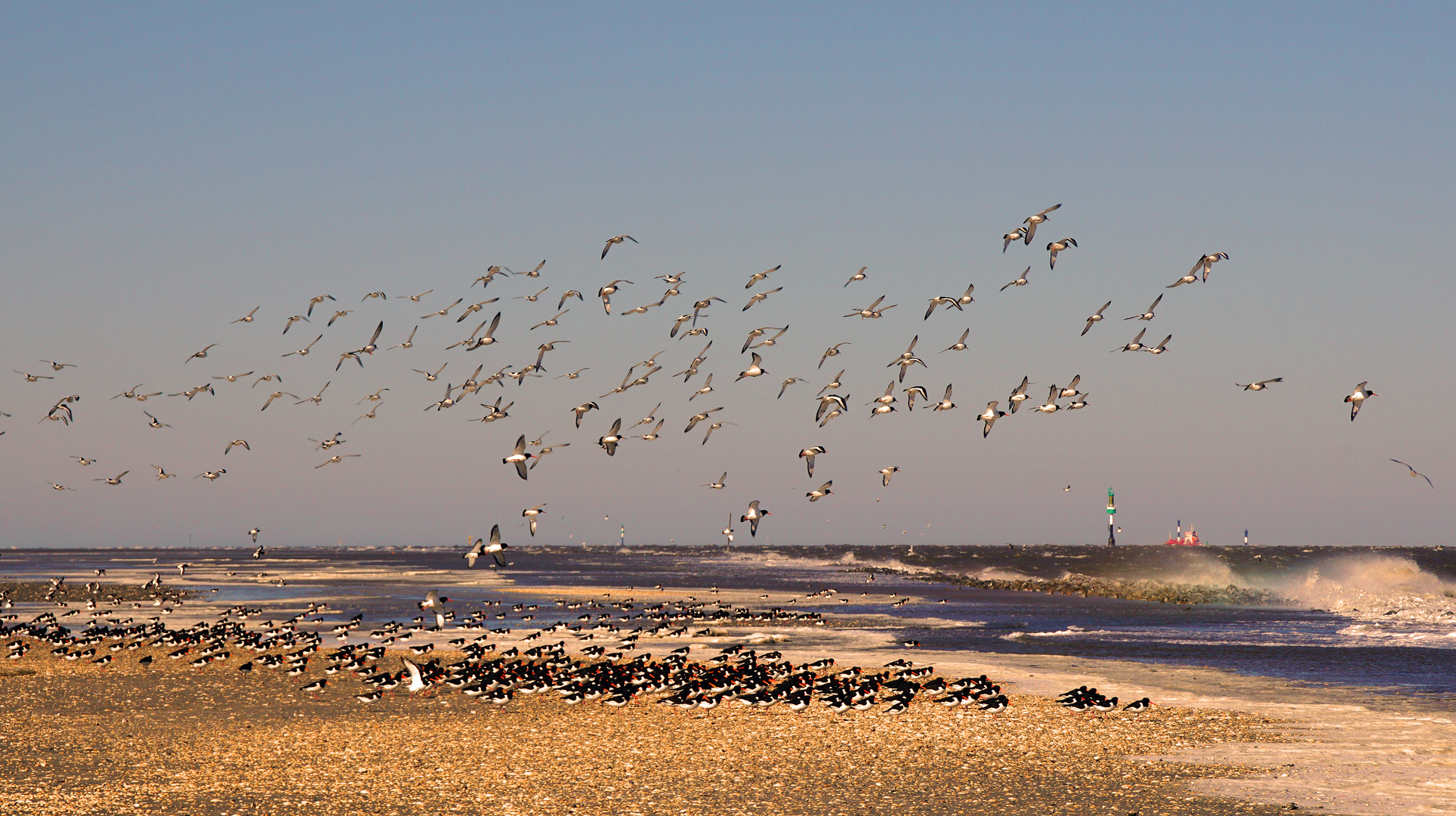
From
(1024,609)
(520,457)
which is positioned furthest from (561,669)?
Result: (1024,609)

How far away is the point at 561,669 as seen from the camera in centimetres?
2666

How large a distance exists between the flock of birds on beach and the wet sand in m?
0.46

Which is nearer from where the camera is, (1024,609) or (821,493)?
(821,493)

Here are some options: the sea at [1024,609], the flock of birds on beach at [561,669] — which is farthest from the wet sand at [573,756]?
the sea at [1024,609]

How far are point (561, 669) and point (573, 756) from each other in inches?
339

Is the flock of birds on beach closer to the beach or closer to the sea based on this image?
the beach

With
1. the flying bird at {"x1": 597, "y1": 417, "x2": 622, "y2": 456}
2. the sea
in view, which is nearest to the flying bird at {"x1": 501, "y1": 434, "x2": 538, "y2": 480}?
the flying bird at {"x1": 597, "y1": 417, "x2": 622, "y2": 456}

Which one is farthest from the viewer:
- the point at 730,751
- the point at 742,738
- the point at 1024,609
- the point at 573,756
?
the point at 1024,609

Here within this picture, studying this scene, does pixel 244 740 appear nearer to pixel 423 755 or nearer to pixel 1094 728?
pixel 423 755

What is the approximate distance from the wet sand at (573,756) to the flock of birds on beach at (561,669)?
46 cm

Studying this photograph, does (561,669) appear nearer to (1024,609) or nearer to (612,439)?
(612,439)

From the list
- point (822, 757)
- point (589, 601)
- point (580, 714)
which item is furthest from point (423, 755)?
point (589, 601)

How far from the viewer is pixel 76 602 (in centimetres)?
5762

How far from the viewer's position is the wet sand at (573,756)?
15.2m
